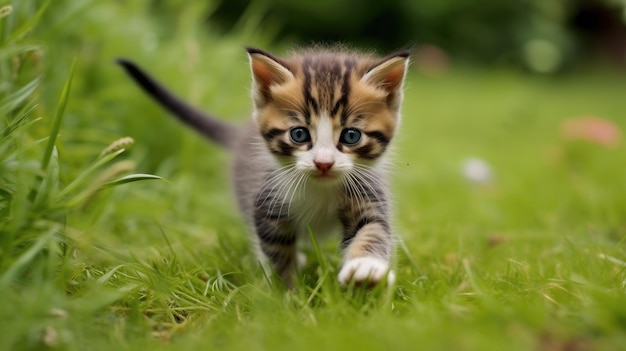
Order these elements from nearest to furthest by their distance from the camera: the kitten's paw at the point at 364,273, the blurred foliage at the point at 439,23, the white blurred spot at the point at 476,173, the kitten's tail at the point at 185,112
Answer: the kitten's paw at the point at 364,273 → the kitten's tail at the point at 185,112 → the white blurred spot at the point at 476,173 → the blurred foliage at the point at 439,23

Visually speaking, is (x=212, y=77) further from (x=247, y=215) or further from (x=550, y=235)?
(x=550, y=235)

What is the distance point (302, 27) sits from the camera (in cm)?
1027

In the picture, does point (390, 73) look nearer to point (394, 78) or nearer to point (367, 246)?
point (394, 78)

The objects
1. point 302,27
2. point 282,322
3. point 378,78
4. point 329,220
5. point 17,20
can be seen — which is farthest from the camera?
point 302,27

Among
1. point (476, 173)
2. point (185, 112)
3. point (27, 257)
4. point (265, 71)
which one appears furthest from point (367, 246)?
point (476, 173)

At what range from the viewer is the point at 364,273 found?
6.13ft

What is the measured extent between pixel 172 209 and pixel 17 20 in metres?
1.09

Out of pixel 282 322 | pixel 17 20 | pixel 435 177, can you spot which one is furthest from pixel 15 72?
pixel 435 177

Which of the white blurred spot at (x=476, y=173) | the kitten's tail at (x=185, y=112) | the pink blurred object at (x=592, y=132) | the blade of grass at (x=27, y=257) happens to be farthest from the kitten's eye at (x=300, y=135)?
the pink blurred object at (x=592, y=132)

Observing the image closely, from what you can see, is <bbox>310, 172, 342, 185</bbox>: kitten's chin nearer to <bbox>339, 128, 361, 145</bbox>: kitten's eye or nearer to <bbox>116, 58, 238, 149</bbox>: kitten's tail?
<bbox>339, 128, 361, 145</bbox>: kitten's eye

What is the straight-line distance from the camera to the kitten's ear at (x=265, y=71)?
A: 84.4 inches

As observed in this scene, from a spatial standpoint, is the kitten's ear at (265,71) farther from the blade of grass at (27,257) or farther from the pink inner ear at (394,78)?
the blade of grass at (27,257)

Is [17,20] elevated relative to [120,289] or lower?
elevated

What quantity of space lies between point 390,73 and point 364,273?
27.9 inches
